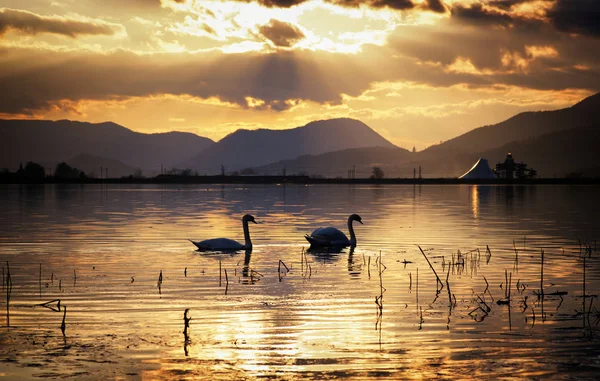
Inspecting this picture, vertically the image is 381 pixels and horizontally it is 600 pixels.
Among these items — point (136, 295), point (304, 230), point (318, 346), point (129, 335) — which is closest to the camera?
point (318, 346)

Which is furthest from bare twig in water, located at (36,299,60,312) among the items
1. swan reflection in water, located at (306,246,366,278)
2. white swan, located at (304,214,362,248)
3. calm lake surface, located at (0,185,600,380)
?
white swan, located at (304,214,362,248)

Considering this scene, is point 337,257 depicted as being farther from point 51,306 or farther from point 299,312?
point 51,306

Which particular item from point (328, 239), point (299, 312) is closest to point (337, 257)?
point (328, 239)

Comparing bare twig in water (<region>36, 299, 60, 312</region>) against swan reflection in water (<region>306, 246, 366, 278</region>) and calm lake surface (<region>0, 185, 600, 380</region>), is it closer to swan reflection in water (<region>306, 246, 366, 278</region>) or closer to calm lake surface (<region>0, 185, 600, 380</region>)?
calm lake surface (<region>0, 185, 600, 380</region>)

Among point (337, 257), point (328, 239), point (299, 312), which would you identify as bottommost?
point (299, 312)

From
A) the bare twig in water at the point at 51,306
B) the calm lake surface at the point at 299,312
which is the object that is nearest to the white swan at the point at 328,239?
the calm lake surface at the point at 299,312

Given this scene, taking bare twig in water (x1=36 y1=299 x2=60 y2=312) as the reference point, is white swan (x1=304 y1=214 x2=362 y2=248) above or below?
above

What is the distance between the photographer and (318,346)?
55.6 ft

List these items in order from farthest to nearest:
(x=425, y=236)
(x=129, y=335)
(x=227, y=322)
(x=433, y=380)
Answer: (x=425, y=236) < (x=227, y=322) < (x=129, y=335) < (x=433, y=380)

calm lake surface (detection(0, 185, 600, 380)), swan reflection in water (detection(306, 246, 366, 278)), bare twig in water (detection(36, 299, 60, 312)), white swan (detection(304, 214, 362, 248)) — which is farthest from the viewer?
white swan (detection(304, 214, 362, 248))

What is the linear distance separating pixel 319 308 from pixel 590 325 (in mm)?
6651

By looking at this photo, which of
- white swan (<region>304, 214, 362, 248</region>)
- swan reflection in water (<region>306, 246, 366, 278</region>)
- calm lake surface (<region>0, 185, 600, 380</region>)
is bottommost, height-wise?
calm lake surface (<region>0, 185, 600, 380</region>)

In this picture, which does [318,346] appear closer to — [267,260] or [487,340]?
[487,340]

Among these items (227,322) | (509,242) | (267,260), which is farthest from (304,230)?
(227,322)
